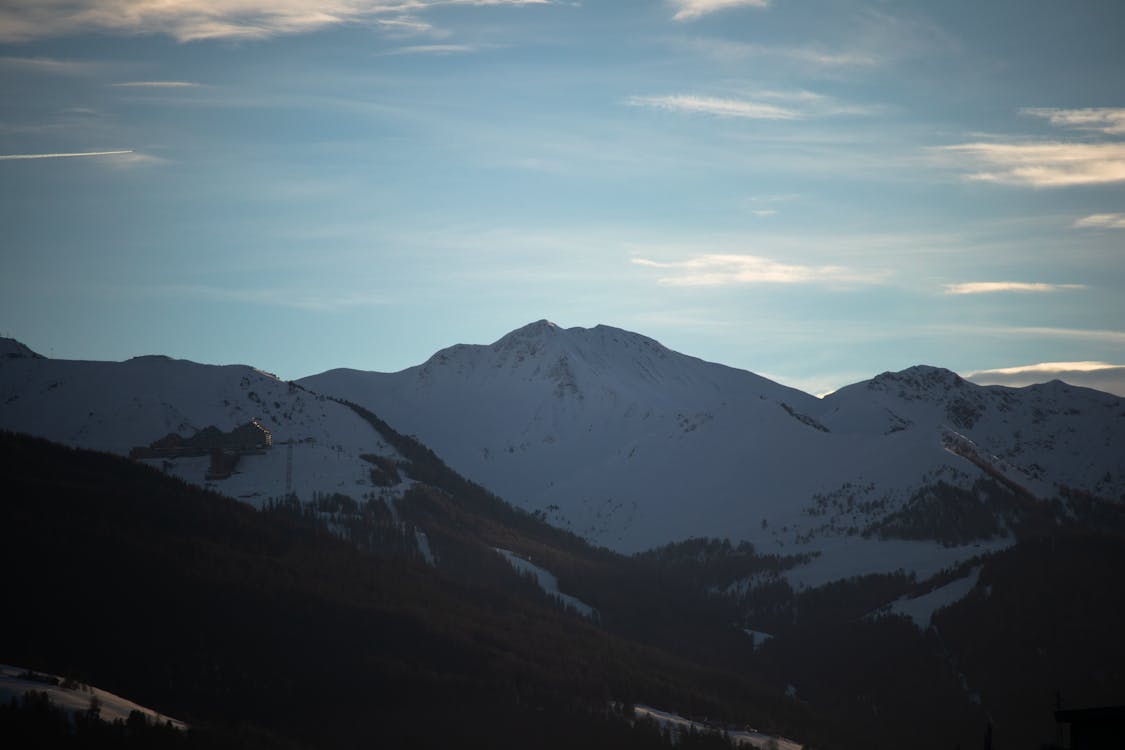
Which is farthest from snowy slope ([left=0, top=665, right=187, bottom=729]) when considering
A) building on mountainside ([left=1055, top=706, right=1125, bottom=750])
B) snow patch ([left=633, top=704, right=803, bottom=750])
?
snow patch ([left=633, top=704, right=803, bottom=750])

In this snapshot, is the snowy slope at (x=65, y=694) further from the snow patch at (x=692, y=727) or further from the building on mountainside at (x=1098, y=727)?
the snow patch at (x=692, y=727)

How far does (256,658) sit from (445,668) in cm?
2480

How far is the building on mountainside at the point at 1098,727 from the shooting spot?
74.2m

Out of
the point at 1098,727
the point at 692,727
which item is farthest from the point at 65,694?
the point at 692,727

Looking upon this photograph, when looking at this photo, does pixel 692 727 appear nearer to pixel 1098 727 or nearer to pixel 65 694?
pixel 65 694

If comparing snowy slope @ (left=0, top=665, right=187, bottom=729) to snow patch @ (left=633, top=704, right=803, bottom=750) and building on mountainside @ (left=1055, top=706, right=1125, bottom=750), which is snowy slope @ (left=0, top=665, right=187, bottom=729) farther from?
snow patch @ (left=633, top=704, right=803, bottom=750)

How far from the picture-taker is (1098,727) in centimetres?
7594

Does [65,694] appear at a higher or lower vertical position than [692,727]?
higher

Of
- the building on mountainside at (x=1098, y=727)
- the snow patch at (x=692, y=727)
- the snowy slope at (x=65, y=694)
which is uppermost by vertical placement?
the building on mountainside at (x=1098, y=727)

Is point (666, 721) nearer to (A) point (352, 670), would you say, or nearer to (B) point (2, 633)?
(A) point (352, 670)

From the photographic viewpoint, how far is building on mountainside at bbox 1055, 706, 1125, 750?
→ 74188mm

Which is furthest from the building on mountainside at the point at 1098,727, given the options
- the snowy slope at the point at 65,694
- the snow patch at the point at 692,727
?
the snow patch at the point at 692,727

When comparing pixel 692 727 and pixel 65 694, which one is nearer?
pixel 65 694

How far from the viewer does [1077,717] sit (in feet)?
250
